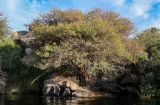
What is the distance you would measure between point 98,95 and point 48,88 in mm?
7744

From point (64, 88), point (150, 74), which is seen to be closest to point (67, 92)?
point (64, 88)

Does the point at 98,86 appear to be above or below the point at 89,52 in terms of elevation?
below

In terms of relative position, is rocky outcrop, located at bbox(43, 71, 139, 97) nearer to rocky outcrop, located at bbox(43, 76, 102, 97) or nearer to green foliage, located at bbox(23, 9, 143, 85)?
rocky outcrop, located at bbox(43, 76, 102, 97)

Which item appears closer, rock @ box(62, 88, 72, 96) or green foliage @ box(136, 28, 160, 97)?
green foliage @ box(136, 28, 160, 97)

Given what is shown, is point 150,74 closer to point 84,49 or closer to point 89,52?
point 89,52

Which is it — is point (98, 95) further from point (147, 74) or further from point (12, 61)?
point (12, 61)

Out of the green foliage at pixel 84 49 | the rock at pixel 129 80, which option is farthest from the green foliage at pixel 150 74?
the green foliage at pixel 84 49

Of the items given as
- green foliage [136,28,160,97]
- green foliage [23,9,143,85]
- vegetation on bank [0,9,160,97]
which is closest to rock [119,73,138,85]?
vegetation on bank [0,9,160,97]

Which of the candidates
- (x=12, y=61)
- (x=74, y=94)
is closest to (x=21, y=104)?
(x=74, y=94)

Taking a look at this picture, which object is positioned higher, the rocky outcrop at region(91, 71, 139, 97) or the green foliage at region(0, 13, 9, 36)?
the green foliage at region(0, 13, 9, 36)

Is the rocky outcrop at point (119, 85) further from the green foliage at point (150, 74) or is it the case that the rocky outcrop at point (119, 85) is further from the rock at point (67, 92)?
the rock at point (67, 92)

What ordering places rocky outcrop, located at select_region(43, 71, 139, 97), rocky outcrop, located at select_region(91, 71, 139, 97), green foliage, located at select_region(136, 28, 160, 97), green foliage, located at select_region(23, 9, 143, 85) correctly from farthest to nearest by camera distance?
rocky outcrop, located at select_region(91, 71, 139, 97) → rocky outcrop, located at select_region(43, 71, 139, 97) → green foliage, located at select_region(23, 9, 143, 85) → green foliage, located at select_region(136, 28, 160, 97)

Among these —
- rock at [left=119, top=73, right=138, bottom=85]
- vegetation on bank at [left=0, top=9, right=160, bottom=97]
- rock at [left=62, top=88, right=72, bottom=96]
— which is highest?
vegetation on bank at [left=0, top=9, right=160, bottom=97]

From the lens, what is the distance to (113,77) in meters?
57.4
